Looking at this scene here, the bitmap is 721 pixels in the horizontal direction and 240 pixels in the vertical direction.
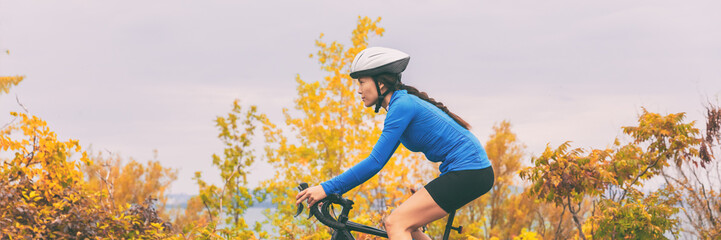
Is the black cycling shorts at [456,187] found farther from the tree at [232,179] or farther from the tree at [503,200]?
the tree at [503,200]

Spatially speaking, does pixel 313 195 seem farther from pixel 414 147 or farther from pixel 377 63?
pixel 377 63

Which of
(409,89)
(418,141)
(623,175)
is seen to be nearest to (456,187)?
(418,141)

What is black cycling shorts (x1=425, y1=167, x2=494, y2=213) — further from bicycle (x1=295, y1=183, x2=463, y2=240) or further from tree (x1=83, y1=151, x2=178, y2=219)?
tree (x1=83, y1=151, x2=178, y2=219)

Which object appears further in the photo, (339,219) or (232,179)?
(232,179)

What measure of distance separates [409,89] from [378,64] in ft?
0.86

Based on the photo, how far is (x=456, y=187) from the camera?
3201mm

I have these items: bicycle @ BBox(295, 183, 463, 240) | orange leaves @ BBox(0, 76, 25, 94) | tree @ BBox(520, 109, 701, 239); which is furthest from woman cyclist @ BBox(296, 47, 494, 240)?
orange leaves @ BBox(0, 76, 25, 94)

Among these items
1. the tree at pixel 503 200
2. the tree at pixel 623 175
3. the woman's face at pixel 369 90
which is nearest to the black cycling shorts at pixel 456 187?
the woman's face at pixel 369 90

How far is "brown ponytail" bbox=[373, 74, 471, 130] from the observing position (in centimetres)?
346

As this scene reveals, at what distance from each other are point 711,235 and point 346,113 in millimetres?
6297

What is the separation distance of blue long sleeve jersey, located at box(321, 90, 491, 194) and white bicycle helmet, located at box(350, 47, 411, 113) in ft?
0.45

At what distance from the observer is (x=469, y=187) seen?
324 centimetres

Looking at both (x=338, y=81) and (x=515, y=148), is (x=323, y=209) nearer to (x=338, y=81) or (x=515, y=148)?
(x=338, y=81)

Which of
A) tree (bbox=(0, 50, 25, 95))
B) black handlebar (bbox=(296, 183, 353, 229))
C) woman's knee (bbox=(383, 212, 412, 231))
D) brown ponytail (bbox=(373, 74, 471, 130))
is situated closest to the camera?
woman's knee (bbox=(383, 212, 412, 231))
